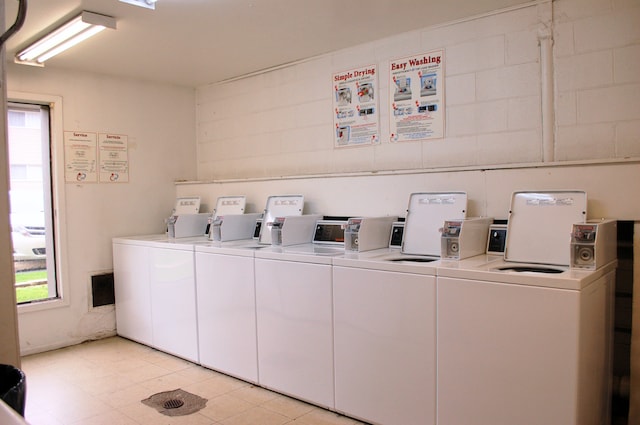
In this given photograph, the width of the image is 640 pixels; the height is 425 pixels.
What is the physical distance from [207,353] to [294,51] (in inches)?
94.8

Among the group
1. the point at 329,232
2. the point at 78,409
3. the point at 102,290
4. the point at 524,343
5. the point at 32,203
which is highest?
the point at 32,203

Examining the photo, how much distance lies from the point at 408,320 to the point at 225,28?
2268mm

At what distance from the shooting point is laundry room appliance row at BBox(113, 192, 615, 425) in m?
1.96

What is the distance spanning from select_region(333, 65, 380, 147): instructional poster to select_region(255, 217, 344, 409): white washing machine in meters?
0.98

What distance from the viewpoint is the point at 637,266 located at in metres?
2.42

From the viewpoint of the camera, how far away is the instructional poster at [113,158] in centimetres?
430

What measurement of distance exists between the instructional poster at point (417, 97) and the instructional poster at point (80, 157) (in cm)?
268

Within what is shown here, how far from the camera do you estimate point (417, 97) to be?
326 cm

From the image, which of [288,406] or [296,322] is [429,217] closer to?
[296,322]

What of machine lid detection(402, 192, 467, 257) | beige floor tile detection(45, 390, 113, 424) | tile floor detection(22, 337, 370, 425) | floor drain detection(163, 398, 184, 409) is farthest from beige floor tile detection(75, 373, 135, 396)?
machine lid detection(402, 192, 467, 257)

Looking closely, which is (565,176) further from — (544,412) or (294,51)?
(294,51)

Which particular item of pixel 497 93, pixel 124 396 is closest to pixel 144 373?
pixel 124 396

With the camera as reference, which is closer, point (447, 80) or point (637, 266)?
point (637, 266)

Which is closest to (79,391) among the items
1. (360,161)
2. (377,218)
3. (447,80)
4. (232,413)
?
(232,413)
